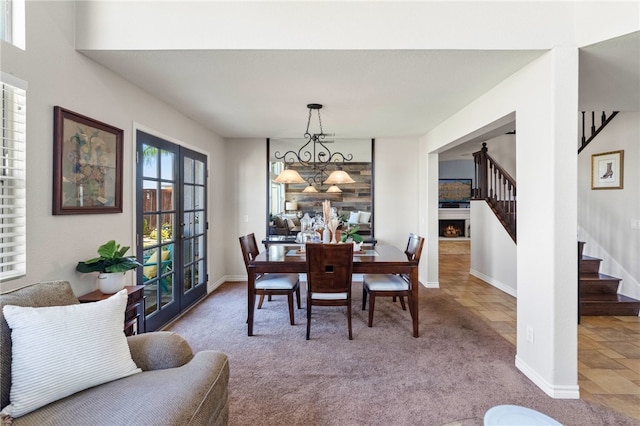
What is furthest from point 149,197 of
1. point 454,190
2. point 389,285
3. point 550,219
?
point 454,190

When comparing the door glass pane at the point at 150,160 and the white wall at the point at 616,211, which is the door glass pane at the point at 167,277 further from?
the white wall at the point at 616,211

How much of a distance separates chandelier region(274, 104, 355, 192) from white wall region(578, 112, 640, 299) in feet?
11.0

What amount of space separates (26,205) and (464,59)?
3041 mm

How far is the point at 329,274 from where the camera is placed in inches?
117

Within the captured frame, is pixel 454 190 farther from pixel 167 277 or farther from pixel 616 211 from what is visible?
pixel 167 277

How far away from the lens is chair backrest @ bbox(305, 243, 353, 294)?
2.88m

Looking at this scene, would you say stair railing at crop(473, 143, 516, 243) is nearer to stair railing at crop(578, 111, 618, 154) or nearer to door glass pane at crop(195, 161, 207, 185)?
stair railing at crop(578, 111, 618, 154)

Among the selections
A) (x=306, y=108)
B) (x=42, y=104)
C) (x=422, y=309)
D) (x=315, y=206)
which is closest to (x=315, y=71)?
(x=306, y=108)

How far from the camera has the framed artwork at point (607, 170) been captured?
12.7 ft

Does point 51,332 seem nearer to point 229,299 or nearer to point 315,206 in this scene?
point 229,299

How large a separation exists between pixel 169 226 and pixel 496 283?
4.78m

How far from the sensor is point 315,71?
251 centimetres

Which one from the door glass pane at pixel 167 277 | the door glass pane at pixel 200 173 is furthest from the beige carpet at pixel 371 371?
the door glass pane at pixel 200 173

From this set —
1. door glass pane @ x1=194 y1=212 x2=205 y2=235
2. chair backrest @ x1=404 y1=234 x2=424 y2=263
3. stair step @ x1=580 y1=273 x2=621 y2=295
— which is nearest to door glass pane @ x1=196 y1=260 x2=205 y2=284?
door glass pane @ x1=194 y1=212 x2=205 y2=235
